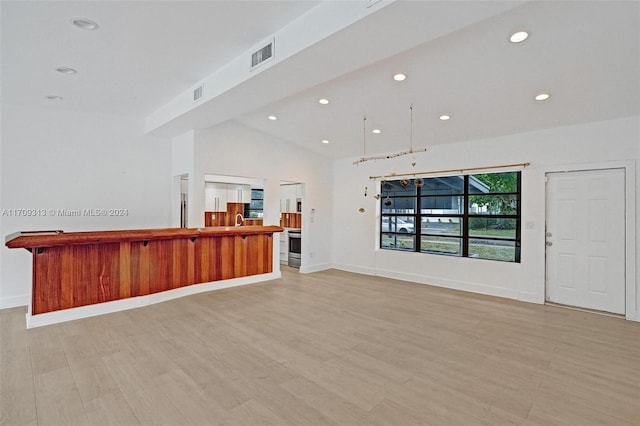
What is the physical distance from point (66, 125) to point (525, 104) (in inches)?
269

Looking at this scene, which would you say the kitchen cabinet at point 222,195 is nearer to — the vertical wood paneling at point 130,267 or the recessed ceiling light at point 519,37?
the vertical wood paneling at point 130,267

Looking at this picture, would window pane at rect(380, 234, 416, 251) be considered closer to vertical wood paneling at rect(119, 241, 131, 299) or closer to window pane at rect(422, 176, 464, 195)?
window pane at rect(422, 176, 464, 195)

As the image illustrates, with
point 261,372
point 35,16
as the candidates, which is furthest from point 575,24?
point 35,16

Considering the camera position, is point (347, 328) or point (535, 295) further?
point (535, 295)

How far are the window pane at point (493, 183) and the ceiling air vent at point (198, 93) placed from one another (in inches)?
188

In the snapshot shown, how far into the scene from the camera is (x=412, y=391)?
2486 millimetres

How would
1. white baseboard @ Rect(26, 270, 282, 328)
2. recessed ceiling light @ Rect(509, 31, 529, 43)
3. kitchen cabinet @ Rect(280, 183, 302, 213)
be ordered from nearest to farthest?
recessed ceiling light @ Rect(509, 31, 529, 43)
white baseboard @ Rect(26, 270, 282, 328)
kitchen cabinet @ Rect(280, 183, 302, 213)

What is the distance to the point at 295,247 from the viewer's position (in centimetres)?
780

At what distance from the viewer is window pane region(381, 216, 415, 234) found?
22.2 feet

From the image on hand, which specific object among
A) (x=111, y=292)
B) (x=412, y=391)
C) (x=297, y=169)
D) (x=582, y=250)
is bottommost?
(x=412, y=391)

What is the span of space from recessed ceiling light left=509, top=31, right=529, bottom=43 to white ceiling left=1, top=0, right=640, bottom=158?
0.06 meters

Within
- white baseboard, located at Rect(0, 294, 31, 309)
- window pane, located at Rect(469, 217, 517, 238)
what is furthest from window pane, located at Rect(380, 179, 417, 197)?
white baseboard, located at Rect(0, 294, 31, 309)

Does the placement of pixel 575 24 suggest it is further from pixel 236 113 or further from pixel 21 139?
pixel 21 139

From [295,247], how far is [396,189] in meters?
2.77
